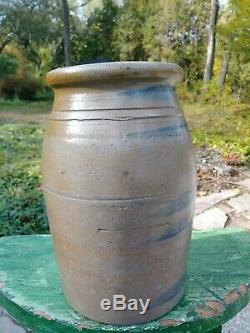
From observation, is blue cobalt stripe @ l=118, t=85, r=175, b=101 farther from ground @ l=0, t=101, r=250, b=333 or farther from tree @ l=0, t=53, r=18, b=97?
tree @ l=0, t=53, r=18, b=97

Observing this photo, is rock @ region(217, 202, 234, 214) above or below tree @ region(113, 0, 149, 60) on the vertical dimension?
below

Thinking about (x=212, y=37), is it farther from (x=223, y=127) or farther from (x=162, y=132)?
(x=162, y=132)

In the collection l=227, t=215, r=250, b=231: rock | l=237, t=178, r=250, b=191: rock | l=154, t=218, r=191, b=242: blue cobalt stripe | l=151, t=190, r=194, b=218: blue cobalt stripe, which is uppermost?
l=151, t=190, r=194, b=218: blue cobalt stripe

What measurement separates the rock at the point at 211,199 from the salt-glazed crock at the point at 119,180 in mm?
2150

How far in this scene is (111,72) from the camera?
85 centimetres

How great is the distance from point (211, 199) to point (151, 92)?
2.57 meters

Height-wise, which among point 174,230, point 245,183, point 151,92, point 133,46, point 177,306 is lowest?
point 245,183

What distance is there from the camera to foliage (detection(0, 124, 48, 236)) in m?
2.70

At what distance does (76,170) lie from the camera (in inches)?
35.1

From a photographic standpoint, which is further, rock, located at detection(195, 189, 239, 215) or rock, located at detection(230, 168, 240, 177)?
rock, located at detection(230, 168, 240, 177)

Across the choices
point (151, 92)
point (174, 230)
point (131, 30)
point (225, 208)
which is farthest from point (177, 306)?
point (131, 30)

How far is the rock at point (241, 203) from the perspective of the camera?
316 cm

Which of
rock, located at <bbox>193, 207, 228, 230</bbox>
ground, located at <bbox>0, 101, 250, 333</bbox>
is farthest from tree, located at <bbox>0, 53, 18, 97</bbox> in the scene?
rock, located at <bbox>193, 207, 228, 230</bbox>

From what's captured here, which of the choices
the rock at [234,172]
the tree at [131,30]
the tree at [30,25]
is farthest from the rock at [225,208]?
the tree at [30,25]
